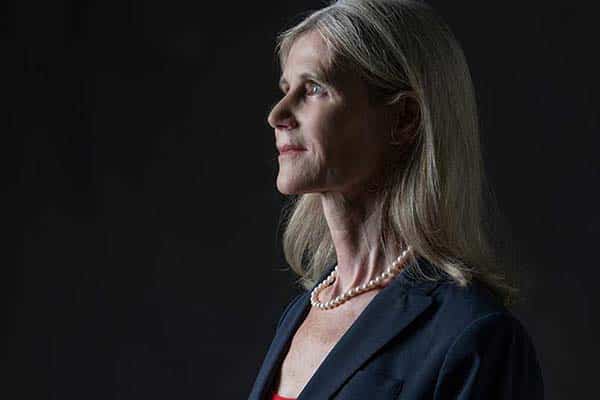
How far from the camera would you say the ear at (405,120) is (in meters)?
1.85

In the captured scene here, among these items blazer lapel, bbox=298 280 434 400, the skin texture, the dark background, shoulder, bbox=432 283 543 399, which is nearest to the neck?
the skin texture

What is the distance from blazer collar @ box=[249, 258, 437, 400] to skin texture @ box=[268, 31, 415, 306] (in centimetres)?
10

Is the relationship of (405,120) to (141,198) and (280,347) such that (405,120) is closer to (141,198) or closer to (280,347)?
(280,347)

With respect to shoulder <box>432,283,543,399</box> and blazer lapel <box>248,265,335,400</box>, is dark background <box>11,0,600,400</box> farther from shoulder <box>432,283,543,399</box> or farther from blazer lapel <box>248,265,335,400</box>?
shoulder <box>432,283,543,399</box>

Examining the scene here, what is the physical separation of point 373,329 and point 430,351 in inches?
4.9

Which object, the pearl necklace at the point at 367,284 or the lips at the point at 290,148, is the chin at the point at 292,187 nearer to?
the lips at the point at 290,148

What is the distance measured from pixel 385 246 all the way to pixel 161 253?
1.42m

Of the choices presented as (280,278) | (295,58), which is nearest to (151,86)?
(280,278)

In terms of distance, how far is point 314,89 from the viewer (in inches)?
72.9

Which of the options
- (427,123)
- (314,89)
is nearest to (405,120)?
(427,123)

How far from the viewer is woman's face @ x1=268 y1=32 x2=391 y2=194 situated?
1.83 m

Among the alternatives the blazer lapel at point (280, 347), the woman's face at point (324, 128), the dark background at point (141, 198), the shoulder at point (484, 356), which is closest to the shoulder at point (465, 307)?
the shoulder at point (484, 356)

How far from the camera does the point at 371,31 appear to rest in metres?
1.83

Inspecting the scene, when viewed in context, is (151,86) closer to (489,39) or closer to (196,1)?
(196,1)
